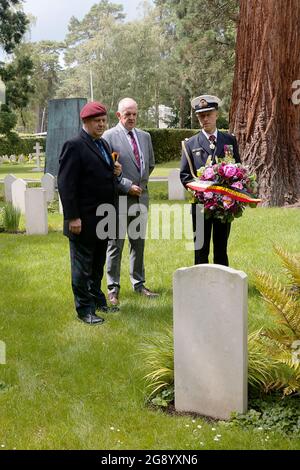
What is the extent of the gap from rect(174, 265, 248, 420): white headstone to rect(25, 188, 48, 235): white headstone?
23.2 ft

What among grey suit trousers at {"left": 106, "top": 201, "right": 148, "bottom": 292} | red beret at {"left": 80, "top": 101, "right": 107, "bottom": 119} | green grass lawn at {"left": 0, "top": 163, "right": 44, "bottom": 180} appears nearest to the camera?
red beret at {"left": 80, "top": 101, "right": 107, "bottom": 119}

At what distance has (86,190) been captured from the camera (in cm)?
598

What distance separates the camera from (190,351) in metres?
4.20

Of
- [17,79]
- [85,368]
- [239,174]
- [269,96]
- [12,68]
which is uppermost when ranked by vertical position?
[12,68]

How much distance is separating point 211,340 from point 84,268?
2.23 m

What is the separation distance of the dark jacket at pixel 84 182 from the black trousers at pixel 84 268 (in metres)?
0.11

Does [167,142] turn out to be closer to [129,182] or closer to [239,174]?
[129,182]

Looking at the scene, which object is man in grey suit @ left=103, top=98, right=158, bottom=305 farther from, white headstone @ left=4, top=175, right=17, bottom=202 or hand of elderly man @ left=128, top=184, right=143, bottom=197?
white headstone @ left=4, top=175, right=17, bottom=202

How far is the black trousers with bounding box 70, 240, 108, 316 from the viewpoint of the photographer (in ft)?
19.7

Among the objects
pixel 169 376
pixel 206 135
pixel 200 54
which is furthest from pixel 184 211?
pixel 200 54

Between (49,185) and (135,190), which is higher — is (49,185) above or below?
below

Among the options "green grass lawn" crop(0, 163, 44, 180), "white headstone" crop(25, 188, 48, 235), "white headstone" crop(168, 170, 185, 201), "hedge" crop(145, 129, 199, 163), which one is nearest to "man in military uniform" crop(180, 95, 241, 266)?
"white headstone" crop(25, 188, 48, 235)

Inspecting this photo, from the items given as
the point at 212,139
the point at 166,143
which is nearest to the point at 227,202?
the point at 212,139
